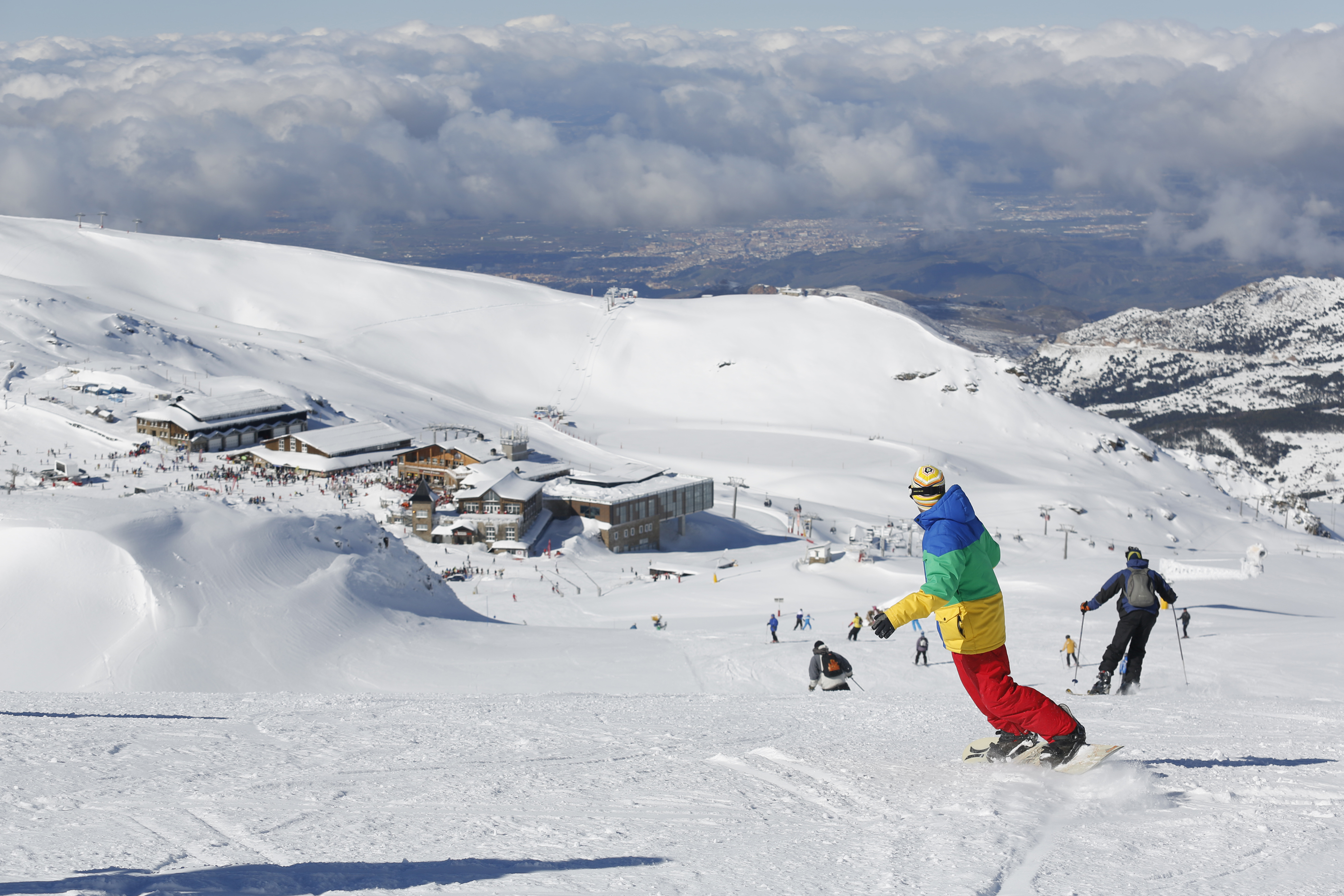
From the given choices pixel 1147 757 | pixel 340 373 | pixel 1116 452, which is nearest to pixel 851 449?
pixel 1116 452

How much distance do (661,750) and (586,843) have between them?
246 cm

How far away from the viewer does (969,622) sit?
6.64m

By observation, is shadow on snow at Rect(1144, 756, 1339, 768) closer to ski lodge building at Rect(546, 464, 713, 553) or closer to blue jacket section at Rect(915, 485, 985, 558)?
blue jacket section at Rect(915, 485, 985, 558)

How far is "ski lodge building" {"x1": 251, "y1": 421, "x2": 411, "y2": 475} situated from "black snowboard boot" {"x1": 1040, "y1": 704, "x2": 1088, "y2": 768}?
60.8 meters

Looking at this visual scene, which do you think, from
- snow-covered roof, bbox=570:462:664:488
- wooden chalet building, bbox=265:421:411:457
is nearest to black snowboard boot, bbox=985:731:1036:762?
snow-covered roof, bbox=570:462:664:488

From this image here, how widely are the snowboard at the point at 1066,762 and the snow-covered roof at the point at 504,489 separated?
4796 cm

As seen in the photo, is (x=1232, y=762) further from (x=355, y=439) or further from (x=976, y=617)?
(x=355, y=439)

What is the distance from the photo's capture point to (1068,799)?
5941mm

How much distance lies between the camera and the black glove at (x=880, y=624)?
6.16 metres

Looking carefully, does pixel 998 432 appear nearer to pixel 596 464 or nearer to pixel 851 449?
pixel 851 449

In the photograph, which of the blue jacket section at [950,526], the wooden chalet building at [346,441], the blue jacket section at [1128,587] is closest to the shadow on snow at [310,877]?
the blue jacket section at [950,526]

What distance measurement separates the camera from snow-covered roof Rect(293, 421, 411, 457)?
65750 millimetres

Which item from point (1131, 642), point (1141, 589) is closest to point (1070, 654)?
point (1131, 642)

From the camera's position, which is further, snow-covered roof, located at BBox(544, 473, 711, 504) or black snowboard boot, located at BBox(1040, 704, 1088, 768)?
snow-covered roof, located at BBox(544, 473, 711, 504)
